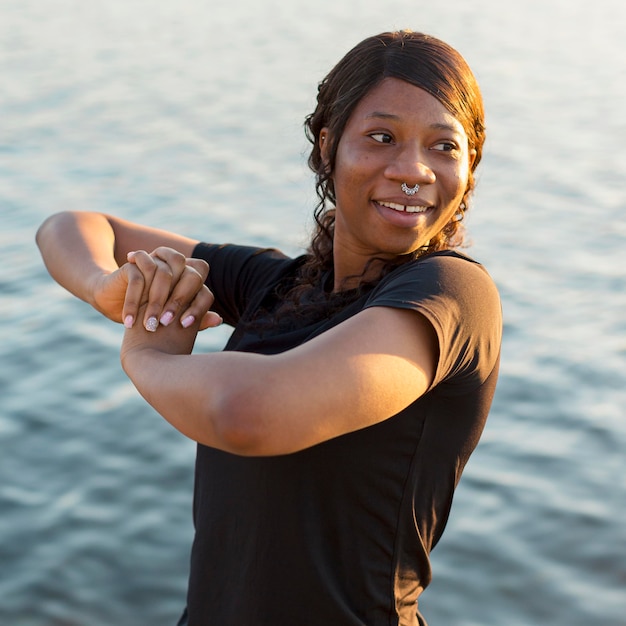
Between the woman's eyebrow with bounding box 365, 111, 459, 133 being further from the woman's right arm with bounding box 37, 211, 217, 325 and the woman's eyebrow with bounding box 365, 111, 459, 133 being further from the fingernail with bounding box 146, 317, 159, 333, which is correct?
the fingernail with bounding box 146, 317, 159, 333

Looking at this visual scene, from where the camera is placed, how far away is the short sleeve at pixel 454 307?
171 centimetres

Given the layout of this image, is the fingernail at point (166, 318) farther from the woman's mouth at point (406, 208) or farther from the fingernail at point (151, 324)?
the woman's mouth at point (406, 208)

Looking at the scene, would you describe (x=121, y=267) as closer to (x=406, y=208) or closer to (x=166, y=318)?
(x=166, y=318)

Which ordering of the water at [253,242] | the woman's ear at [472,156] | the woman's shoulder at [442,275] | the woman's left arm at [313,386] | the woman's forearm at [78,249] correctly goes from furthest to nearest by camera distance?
the water at [253,242] < the woman's forearm at [78,249] < the woman's ear at [472,156] < the woman's shoulder at [442,275] < the woman's left arm at [313,386]

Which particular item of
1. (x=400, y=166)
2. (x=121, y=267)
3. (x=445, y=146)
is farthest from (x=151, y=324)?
(x=445, y=146)

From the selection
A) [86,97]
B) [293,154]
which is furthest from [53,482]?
[86,97]

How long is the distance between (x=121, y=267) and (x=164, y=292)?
0.70 ft

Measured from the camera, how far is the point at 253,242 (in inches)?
303

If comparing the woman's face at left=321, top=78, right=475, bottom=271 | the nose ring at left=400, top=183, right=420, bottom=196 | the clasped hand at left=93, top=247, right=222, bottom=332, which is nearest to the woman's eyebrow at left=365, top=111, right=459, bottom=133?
the woman's face at left=321, top=78, right=475, bottom=271

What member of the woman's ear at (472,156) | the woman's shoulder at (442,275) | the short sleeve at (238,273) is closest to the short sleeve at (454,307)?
the woman's shoulder at (442,275)

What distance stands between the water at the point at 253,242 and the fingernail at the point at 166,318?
2.39 m

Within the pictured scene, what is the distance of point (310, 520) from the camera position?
1.94 meters

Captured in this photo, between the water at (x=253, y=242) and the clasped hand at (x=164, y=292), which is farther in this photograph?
the water at (x=253, y=242)

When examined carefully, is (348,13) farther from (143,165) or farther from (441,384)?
(441,384)
